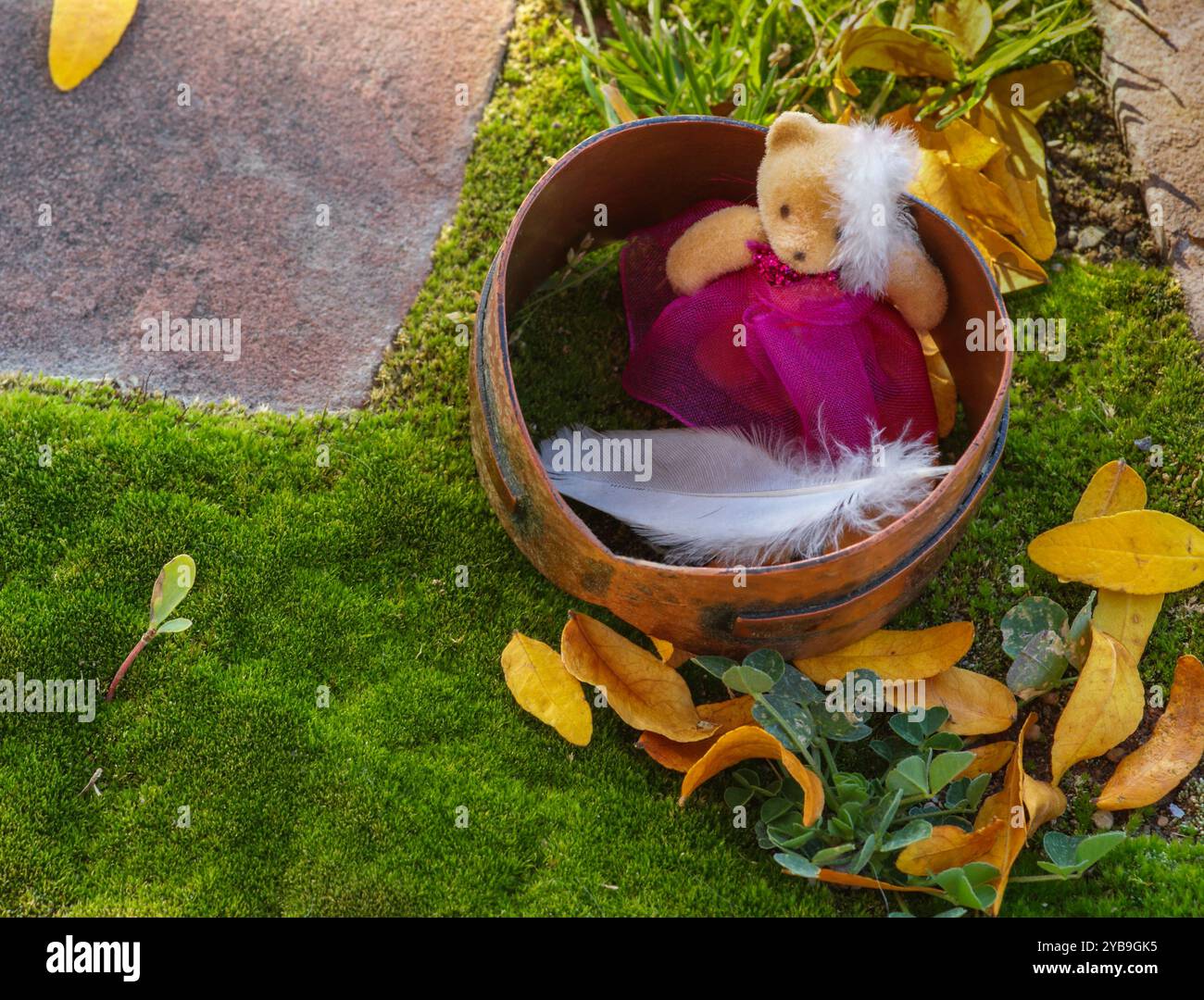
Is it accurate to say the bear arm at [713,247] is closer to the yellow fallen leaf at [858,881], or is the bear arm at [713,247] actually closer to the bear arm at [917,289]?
the bear arm at [917,289]

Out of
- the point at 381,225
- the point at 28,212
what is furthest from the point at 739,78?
the point at 28,212

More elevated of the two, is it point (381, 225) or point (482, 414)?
point (381, 225)

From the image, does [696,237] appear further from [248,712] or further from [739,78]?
[248,712]

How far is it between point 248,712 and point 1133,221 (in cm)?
228

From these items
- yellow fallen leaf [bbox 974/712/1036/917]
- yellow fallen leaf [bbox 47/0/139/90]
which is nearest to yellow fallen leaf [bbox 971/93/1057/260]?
yellow fallen leaf [bbox 974/712/1036/917]

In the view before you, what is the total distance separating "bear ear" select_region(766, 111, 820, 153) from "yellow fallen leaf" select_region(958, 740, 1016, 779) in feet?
3.88

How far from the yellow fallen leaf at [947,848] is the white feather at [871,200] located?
3.32 ft

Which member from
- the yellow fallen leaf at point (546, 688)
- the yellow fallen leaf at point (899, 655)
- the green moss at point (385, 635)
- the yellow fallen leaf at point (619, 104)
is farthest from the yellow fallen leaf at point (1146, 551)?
the yellow fallen leaf at point (619, 104)

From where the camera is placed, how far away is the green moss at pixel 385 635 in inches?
79.0

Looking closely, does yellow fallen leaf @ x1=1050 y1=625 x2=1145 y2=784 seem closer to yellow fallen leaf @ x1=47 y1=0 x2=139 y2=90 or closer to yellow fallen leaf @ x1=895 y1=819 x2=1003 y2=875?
yellow fallen leaf @ x1=895 y1=819 x2=1003 y2=875

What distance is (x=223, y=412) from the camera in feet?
7.95

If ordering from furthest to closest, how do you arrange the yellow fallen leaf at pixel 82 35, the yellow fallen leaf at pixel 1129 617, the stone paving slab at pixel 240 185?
the yellow fallen leaf at pixel 82 35, the stone paving slab at pixel 240 185, the yellow fallen leaf at pixel 1129 617

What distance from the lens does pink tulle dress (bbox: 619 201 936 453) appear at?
2.19 meters

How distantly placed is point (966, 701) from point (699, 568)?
66cm
